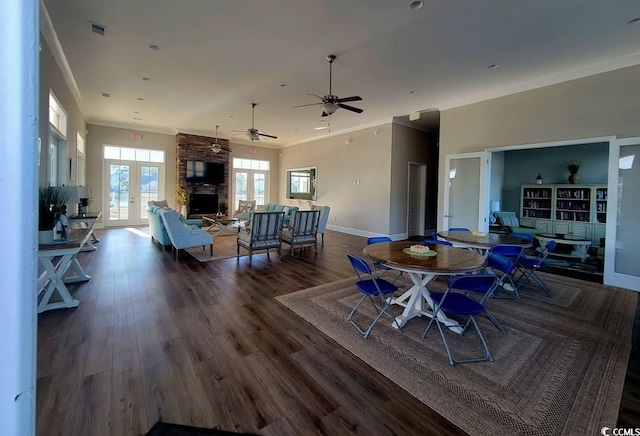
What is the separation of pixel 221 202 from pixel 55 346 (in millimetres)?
8428

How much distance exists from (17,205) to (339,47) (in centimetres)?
440

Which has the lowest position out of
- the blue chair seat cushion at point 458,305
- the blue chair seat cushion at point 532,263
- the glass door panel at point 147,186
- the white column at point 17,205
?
the blue chair seat cushion at point 458,305

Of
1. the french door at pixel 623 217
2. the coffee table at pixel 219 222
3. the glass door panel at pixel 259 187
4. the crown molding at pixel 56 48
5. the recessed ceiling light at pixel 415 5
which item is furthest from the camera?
the glass door panel at pixel 259 187

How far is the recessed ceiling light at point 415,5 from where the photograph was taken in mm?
3124

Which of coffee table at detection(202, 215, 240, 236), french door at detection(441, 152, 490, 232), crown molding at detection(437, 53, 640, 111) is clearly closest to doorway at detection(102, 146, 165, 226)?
coffee table at detection(202, 215, 240, 236)

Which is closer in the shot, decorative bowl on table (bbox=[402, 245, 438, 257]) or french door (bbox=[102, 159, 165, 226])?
decorative bowl on table (bbox=[402, 245, 438, 257])

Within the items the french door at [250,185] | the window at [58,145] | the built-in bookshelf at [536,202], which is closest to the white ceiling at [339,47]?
the window at [58,145]

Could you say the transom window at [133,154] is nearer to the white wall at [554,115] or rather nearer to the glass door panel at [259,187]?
the glass door panel at [259,187]

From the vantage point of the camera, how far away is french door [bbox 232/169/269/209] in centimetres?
1145

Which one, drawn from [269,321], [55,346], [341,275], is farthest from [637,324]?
[55,346]

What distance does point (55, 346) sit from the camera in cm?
253

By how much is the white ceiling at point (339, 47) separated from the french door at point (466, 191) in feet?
4.10

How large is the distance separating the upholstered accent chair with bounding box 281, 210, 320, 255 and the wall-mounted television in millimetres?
5296

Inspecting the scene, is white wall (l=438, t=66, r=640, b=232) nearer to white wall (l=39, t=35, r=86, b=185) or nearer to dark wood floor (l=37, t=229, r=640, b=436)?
dark wood floor (l=37, t=229, r=640, b=436)
